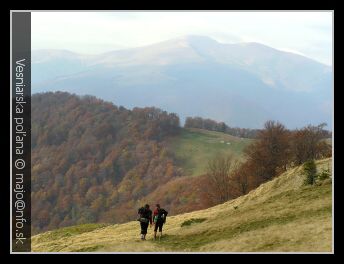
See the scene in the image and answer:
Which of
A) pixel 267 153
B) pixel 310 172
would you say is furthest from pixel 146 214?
pixel 267 153

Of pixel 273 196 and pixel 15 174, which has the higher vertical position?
pixel 15 174

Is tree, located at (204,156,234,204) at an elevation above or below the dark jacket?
below

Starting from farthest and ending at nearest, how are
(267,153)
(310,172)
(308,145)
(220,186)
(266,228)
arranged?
(220,186)
(267,153)
(308,145)
(310,172)
(266,228)

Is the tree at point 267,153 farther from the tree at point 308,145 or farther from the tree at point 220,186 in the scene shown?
the tree at point 220,186

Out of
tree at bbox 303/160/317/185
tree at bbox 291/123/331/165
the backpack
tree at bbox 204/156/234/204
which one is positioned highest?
tree at bbox 291/123/331/165

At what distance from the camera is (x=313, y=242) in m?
26.6

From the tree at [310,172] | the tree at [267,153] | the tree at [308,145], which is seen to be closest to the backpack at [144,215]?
the tree at [310,172]

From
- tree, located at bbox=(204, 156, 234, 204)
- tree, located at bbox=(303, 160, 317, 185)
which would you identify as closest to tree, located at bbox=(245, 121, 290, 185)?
tree, located at bbox=(204, 156, 234, 204)

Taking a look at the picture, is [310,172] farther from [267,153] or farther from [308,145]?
[267,153]

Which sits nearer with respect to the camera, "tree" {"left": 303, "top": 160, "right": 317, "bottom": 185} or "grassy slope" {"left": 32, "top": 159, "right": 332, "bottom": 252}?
"grassy slope" {"left": 32, "top": 159, "right": 332, "bottom": 252}

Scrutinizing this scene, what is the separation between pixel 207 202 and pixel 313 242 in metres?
71.6

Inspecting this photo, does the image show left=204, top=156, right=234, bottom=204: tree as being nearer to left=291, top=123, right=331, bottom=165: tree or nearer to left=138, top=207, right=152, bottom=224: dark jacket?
left=291, top=123, right=331, bottom=165: tree
